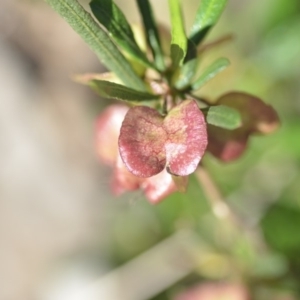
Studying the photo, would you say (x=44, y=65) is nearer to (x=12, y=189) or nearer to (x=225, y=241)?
(x=12, y=189)

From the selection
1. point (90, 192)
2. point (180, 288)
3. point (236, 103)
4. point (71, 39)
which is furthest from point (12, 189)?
point (236, 103)

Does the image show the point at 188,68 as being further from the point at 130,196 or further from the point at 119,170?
the point at 130,196

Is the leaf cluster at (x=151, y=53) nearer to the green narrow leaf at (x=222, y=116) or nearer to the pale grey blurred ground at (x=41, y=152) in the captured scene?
the green narrow leaf at (x=222, y=116)

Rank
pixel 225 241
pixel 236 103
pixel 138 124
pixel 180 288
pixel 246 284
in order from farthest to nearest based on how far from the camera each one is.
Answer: pixel 180 288
pixel 225 241
pixel 246 284
pixel 236 103
pixel 138 124

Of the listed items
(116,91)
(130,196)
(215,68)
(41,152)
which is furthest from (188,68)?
(41,152)

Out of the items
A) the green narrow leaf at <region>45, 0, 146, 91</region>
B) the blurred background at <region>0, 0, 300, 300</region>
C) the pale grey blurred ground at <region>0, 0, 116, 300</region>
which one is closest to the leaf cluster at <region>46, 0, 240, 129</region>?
the green narrow leaf at <region>45, 0, 146, 91</region>

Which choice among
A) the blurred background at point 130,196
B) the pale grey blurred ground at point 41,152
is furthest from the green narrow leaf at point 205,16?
the pale grey blurred ground at point 41,152
